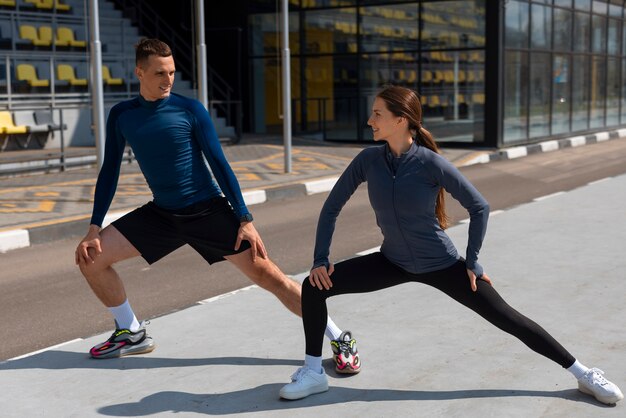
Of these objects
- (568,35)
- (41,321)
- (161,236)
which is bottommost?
(41,321)

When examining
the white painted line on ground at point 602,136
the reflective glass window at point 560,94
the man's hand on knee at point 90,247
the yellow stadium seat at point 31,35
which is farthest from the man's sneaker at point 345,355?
the white painted line on ground at point 602,136

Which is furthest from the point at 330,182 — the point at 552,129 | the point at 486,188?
the point at 552,129

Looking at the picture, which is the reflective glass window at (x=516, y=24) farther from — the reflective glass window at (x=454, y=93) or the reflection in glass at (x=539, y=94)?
the reflective glass window at (x=454, y=93)

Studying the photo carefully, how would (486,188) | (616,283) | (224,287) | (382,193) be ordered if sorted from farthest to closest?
(486,188) → (224,287) → (616,283) → (382,193)

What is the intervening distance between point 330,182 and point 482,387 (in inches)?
394

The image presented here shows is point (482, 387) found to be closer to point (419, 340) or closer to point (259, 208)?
point (419, 340)

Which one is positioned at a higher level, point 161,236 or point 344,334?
point 161,236

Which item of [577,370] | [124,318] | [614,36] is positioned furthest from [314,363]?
[614,36]

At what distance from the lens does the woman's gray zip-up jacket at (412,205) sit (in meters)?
4.07

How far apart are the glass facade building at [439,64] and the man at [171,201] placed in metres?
16.5

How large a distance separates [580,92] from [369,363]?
2188 centimetres

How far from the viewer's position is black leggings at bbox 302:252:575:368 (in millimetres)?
4113

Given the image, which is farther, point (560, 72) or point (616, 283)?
point (560, 72)

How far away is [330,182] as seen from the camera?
14.3m
